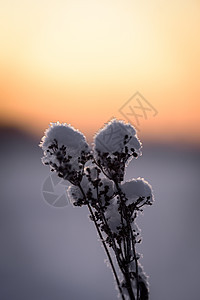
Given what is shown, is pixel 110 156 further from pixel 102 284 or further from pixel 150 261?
pixel 150 261

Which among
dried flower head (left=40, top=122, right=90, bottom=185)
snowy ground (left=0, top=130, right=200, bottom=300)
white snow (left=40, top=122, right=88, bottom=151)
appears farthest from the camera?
snowy ground (left=0, top=130, right=200, bottom=300)

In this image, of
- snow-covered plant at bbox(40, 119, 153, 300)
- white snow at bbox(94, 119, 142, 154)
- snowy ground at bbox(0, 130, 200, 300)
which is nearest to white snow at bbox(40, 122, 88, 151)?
snow-covered plant at bbox(40, 119, 153, 300)

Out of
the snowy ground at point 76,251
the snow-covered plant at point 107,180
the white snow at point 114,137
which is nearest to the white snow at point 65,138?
the snow-covered plant at point 107,180

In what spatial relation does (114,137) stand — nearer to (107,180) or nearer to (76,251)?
(107,180)

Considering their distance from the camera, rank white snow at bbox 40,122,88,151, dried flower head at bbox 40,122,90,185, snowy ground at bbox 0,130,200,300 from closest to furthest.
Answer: dried flower head at bbox 40,122,90,185
white snow at bbox 40,122,88,151
snowy ground at bbox 0,130,200,300

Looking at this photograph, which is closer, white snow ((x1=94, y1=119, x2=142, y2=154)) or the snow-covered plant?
the snow-covered plant

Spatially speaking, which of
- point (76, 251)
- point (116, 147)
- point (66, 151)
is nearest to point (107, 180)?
point (116, 147)

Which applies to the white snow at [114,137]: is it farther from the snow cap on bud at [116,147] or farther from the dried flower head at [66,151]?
the dried flower head at [66,151]

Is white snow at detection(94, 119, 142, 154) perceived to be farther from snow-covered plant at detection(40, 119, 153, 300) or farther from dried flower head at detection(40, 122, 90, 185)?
dried flower head at detection(40, 122, 90, 185)

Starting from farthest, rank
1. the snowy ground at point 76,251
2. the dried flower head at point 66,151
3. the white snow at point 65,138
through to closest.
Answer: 1. the snowy ground at point 76,251
2. the white snow at point 65,138
3. the dried flower head at point 66,151
